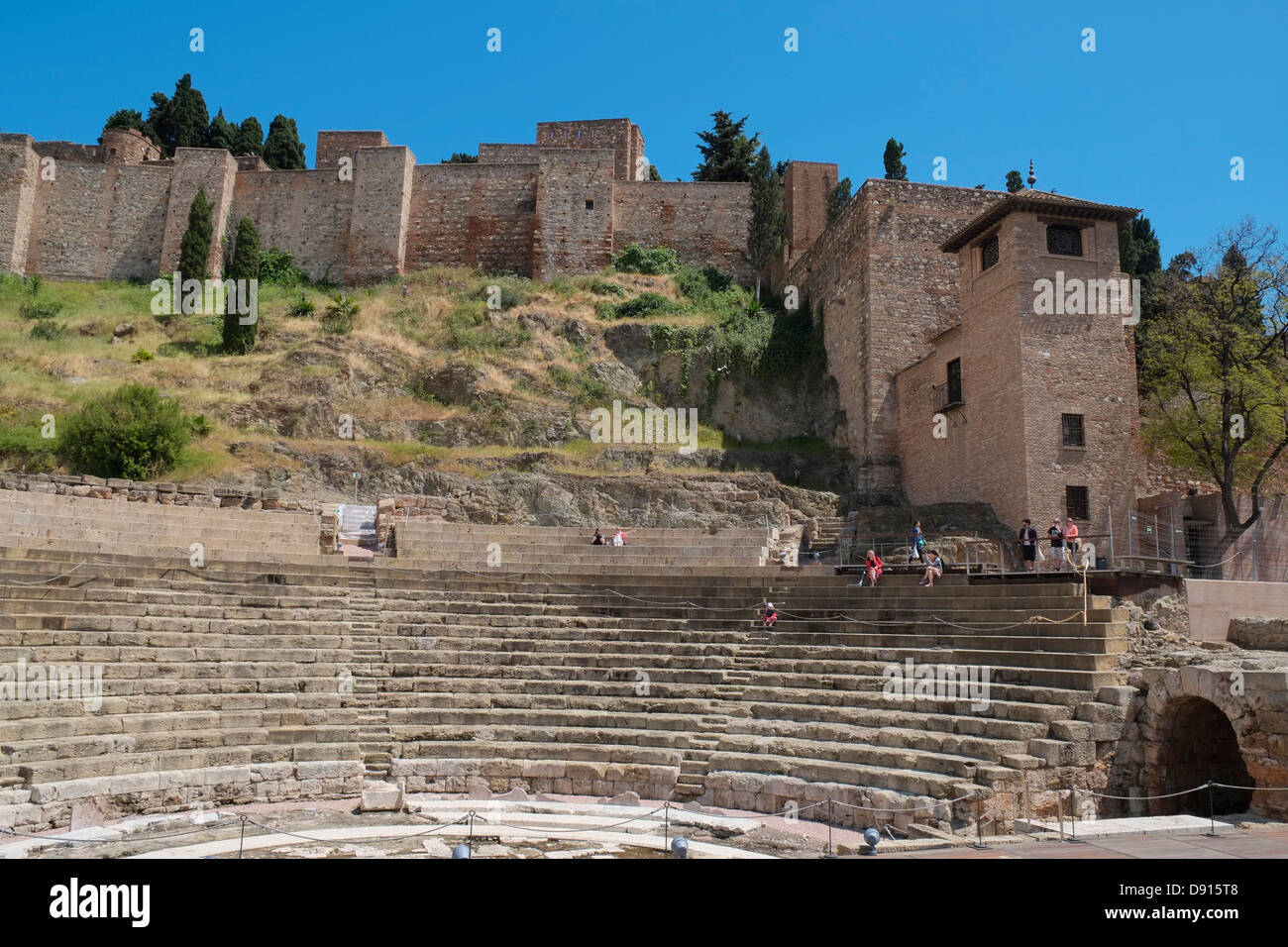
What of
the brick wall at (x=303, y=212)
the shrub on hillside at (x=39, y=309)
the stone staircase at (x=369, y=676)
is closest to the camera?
the stone staircase at (x=369, y=676)

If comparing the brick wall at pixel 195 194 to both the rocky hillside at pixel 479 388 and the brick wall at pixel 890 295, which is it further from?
the brick wall at pixel 890 295

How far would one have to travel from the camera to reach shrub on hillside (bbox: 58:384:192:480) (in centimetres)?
2133

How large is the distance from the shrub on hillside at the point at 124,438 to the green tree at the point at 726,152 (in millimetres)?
27601

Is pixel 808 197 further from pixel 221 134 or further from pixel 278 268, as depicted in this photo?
pixel 221 134

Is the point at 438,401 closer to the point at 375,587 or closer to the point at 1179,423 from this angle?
the point at 375,587

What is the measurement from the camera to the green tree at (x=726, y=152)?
137ft

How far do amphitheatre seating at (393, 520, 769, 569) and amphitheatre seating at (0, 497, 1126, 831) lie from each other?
9.04 ft

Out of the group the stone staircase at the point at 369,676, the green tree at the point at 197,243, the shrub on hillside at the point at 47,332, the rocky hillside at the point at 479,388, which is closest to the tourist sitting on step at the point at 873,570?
the stone staircase at the point at 369,676

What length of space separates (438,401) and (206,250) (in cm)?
1339

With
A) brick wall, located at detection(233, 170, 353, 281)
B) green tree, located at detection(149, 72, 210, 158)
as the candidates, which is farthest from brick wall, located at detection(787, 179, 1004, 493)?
green tree, located at detection(149, 72, 210, 158)

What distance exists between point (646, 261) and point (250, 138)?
28.2m

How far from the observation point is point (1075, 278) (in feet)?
69.8

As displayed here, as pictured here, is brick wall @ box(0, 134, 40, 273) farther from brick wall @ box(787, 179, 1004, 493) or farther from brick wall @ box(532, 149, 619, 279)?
brick wall @ box(787, 179, 1004, 493)
